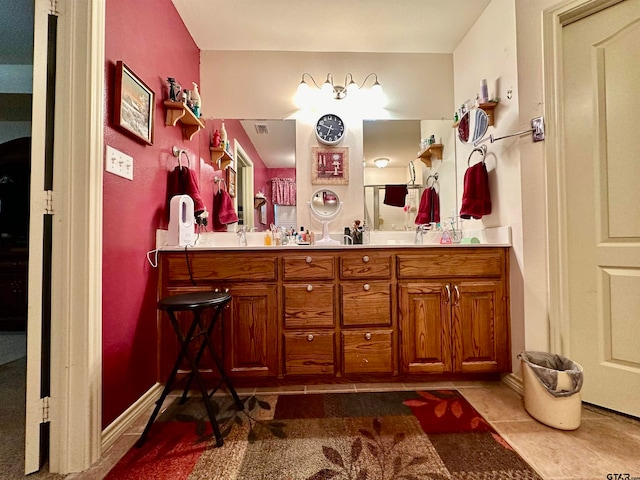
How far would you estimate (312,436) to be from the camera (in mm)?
1319

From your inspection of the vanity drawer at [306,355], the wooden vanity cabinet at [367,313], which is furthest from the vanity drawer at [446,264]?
the vanity drawer at [306,355]

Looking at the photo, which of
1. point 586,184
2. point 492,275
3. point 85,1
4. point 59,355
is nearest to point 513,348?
point 492,275

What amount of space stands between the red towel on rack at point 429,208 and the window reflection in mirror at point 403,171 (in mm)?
29

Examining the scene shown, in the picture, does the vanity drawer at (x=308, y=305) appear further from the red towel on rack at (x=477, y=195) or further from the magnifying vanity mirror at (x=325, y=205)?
the red towel on rack at (x=477, y=195)

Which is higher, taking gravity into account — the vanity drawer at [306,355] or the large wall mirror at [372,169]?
the large wall mirror at [372,169]

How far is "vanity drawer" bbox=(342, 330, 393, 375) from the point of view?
5.60 feet

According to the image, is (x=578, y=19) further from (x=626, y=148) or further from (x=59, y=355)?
(x=59, y=355)

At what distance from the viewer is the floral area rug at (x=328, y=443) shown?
1.11 meters

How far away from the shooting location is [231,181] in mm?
2369

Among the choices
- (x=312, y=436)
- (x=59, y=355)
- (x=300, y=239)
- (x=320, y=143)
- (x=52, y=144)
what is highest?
(x=320, y=143)

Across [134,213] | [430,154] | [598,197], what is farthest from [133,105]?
[598,197]

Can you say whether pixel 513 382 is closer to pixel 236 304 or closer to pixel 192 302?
pixel 236 304

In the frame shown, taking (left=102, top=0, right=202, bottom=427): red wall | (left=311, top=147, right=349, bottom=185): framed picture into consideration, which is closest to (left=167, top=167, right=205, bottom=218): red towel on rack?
(left=102, top=0, right=202, bottom=427): red wall

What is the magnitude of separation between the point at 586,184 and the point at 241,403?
2187 millimetres
